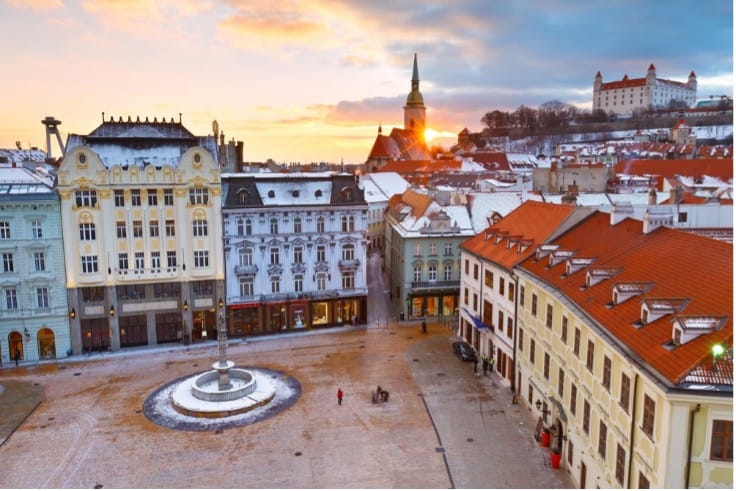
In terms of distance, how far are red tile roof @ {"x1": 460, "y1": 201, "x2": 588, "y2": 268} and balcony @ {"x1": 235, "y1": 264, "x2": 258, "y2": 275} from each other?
17543mm

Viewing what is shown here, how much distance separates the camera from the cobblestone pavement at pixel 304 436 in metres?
25.7

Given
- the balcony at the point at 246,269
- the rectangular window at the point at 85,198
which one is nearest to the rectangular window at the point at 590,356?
the balcony at the point at 246,269

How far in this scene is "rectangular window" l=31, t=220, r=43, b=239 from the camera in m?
42.0

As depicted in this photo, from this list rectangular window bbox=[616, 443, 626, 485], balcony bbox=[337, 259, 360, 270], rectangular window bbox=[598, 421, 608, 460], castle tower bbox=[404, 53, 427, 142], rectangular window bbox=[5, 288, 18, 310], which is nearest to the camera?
rectangular window bbox=[616, 443, 626, 485]

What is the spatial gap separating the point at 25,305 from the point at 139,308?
26.2ft

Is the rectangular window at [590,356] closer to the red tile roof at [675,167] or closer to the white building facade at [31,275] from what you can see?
the white building facade at [31,275]

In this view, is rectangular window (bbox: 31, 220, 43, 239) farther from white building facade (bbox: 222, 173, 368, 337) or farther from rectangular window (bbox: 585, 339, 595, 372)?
rectangular window (bbox: 585, 339, 595, 372)

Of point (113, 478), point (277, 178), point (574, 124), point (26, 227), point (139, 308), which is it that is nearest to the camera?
point (113, 478)

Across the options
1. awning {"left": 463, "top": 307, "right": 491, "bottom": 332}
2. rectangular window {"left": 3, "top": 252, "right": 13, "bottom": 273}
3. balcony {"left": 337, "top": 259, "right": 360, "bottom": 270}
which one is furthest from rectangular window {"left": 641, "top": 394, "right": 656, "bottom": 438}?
rectangular window {"left": 3, "top": 252, "right": 13, "bottom": 273}

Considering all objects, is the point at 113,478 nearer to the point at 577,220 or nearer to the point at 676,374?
the point at 676,374

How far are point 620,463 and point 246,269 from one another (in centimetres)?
3358

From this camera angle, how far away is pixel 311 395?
34.9m

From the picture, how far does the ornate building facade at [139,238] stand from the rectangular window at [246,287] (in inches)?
69.8

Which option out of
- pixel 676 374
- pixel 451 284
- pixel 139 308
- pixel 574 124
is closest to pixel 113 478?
pixel 139 308
